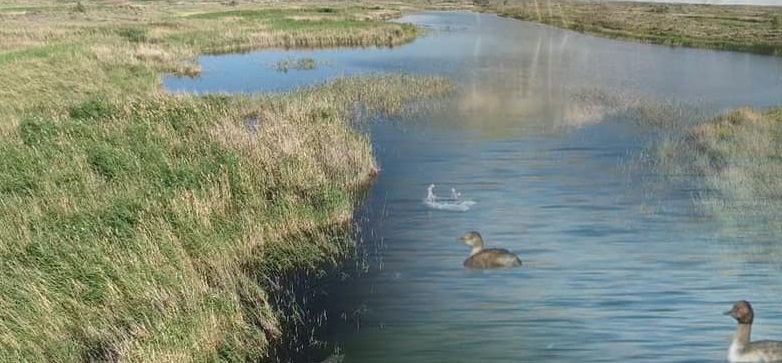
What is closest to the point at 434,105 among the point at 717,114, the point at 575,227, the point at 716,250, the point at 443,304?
the point at 717,114

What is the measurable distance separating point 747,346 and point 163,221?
8890mm

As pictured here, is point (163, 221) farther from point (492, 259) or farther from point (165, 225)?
point (492, 259)

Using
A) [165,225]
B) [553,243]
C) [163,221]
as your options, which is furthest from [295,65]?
[165,225]

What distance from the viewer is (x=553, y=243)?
14875 millimetres

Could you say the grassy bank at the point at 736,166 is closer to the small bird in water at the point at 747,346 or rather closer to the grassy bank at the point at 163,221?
the small bird in water at the point at 747,346

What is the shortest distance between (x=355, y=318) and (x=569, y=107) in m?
21.0

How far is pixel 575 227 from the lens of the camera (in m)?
15.9

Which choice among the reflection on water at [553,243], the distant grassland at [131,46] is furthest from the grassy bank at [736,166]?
the distant grassland at [131,46]

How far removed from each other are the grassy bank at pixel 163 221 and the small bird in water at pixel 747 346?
5.94m

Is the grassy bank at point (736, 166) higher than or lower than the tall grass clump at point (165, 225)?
lower

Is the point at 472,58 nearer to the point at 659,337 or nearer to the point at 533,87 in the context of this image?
the point at 533,87

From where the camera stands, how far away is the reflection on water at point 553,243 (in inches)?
423

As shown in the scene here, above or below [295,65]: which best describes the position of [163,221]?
above

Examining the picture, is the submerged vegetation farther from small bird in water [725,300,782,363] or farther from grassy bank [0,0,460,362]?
small bird in water [725,300,782,363]
